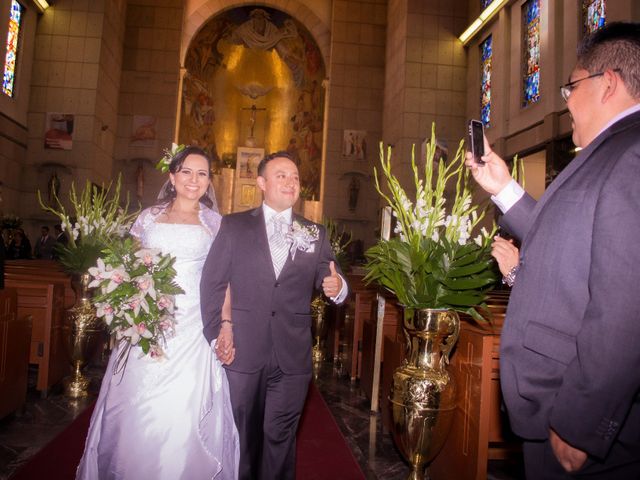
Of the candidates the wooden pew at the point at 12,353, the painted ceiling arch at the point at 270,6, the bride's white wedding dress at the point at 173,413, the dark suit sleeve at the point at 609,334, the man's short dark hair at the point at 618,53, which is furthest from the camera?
the painted ceiling arch at the point at 270,6

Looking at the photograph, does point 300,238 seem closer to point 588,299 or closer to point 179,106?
point 588,299

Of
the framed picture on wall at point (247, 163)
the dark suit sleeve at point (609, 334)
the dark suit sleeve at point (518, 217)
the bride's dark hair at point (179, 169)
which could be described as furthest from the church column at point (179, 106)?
the dark suit sleeve at point (609, 334)

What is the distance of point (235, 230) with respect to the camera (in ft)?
9.16

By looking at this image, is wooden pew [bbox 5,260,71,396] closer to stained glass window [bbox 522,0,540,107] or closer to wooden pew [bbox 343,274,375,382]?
wooden pew [bbox 343,274,375,382]

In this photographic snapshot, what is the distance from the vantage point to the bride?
2586 mm

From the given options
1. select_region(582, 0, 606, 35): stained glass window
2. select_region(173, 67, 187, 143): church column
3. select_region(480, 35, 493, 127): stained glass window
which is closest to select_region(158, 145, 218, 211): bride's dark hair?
select_region(582, 0, 606, 35): stained glass window

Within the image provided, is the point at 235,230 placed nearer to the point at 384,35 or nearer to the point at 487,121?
the point at 487,121

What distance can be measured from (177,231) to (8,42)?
14.0 m

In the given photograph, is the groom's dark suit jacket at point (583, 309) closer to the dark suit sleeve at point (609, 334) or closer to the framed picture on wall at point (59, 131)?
the dark suit sleeve at point (609, 334)

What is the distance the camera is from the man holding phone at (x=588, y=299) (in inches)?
49.1

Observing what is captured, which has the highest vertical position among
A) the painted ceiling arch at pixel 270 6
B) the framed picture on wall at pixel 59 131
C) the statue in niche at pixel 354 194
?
the painted ceiling arch at pixel 270 6

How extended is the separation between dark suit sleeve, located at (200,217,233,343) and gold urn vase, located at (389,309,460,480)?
3.62 feet

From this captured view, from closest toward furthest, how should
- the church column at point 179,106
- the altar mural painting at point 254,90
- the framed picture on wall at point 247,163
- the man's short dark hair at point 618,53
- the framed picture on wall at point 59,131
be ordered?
the man's short dark hair at point 618,53 → the framed picture on wall at point 59,131 → the church column at point 179,106 → the altar mural painting at point 254,90 → the framed picture on wall at point 247,163

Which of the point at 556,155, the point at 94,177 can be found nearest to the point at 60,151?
the point at 94,177
